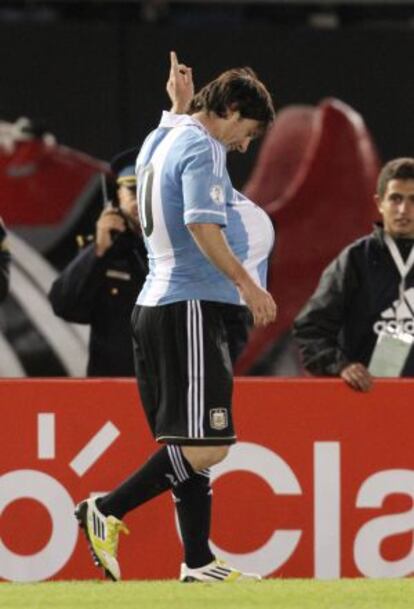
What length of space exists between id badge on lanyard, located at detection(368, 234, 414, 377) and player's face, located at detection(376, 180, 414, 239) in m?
0.06

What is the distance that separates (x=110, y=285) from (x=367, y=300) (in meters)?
1.06

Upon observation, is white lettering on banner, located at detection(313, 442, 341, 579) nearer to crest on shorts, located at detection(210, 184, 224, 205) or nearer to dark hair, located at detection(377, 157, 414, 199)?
dark hair, located at detection(377, 157, 414, 199)

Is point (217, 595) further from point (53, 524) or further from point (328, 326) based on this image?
point (328, 326)

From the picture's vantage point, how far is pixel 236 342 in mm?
7969

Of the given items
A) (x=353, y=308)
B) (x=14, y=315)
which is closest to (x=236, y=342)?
(x=353, y=308)

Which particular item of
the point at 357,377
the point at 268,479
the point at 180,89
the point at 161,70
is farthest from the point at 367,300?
the point at 161,70

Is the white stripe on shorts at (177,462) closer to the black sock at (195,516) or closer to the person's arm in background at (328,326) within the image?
the black sock at (195,516)

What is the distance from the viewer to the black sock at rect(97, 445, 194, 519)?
A: 715cm

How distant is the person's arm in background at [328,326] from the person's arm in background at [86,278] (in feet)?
2.75

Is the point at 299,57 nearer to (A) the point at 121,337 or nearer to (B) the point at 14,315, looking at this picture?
(B) the point at 14,315

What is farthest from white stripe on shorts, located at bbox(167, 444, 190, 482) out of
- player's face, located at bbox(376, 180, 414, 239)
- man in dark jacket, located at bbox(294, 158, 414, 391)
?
player's face, located at bbox(376, 180, 414, 239)

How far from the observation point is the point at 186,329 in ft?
23.2

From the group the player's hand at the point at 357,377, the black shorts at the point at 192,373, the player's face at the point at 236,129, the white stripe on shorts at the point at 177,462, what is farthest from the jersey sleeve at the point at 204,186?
the player's hand at the point at 357,377

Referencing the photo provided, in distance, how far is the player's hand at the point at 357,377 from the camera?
830 centimetres
